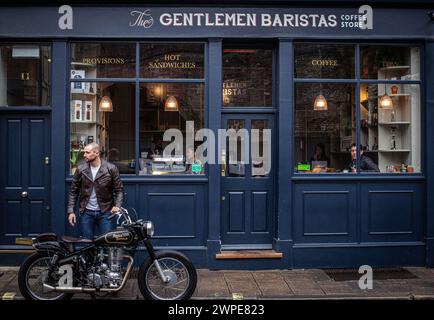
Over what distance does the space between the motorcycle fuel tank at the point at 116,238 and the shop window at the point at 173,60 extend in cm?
352

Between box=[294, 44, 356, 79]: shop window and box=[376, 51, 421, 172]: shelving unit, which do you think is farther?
box=[376, 51, 421, 172]: shelving unit

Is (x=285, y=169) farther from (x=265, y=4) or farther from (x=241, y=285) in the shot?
(x=265, y=4)

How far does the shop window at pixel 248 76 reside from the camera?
32.3 feet

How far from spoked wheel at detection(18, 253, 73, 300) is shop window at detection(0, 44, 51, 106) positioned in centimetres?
341

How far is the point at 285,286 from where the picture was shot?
8.34m

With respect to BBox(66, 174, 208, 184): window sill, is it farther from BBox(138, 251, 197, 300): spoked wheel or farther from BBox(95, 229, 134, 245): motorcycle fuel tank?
BBox(138, 251, 197, 300): spoked wheel

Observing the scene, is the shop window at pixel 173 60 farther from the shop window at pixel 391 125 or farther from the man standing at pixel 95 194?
the shop window at pixel 391 125

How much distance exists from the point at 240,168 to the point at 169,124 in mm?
1585

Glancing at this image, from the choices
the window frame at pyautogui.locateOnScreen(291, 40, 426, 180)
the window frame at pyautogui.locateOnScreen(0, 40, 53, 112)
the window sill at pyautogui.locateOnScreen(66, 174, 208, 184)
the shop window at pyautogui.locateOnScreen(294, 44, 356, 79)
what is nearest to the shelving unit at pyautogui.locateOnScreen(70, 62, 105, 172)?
the window frame at pyautogui.locateOnScreen(0, 40, 53, 112)

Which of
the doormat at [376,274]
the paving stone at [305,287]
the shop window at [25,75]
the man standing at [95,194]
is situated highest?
the shop window at [25,75]

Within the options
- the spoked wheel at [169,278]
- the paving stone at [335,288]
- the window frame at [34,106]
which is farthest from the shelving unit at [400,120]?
the window frame at [34,106]

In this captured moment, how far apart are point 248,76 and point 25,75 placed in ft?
13.7

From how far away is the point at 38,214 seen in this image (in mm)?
9477

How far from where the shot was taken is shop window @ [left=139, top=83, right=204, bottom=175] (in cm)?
959
